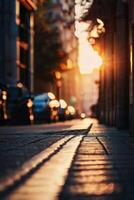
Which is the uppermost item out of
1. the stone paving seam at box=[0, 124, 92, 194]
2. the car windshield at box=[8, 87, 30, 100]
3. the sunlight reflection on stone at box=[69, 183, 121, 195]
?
the car windshield at box=[8, 87, 30, 100]

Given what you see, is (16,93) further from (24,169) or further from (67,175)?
(67,175)

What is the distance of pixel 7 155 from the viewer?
10398 millimetres

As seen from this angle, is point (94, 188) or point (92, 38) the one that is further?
point (92, 38)

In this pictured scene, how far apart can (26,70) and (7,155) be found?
6040 centimetres

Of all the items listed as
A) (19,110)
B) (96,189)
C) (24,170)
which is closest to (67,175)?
(24,170)

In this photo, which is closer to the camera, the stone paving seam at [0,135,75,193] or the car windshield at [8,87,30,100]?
the stone paving seam at [0,135,75,193]

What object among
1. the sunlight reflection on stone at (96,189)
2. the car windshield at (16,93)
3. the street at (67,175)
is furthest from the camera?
the car windshield at (16,93)

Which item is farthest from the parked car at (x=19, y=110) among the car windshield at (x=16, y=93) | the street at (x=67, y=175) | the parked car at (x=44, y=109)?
the street at (x=67, y=175)

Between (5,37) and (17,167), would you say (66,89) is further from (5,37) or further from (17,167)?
(17,167)

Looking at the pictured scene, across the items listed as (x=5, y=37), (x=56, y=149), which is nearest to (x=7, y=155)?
(x=56, y=149)

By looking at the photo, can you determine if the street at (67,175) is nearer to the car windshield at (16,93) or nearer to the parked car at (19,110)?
the parked car at (19,110)

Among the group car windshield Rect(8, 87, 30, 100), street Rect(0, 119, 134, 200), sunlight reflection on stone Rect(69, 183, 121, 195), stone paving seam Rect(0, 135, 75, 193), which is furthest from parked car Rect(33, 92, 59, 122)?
sunlight reflection on stone Rect(69, 183, 121, 195)

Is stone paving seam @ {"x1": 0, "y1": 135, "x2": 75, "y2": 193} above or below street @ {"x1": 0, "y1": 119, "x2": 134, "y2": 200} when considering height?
above

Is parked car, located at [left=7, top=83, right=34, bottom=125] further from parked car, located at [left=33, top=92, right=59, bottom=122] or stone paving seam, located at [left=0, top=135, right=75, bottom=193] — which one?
stone paving seam, located at [left=0, top=135, right=75, bottom=193]
